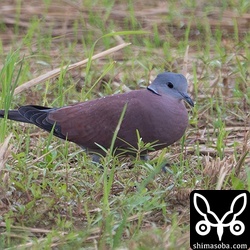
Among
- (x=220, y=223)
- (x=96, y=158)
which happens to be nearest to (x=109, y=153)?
(x=96, y=158)

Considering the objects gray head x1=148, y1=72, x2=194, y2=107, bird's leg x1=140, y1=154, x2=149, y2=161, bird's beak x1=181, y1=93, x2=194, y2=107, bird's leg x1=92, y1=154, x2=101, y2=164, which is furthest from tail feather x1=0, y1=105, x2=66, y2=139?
bird's beak x1=181, y1=93, x2=194, y2=107

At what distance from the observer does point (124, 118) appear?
4.89 metres

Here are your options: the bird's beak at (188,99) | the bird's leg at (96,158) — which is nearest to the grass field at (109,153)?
the bird's leg at (96,158)

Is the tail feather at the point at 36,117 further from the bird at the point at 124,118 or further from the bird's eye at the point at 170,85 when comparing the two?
the bird's eye at the point at 170,85

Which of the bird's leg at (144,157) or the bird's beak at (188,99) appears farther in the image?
the bird's beak at (188,99)

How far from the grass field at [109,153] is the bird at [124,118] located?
110 mm

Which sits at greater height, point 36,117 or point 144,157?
point 36,117

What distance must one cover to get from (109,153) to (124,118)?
0.48 metres

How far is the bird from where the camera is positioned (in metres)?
4.86

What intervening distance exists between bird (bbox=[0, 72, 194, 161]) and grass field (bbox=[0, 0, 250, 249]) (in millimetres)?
110

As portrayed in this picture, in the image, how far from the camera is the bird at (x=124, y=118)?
4859mm

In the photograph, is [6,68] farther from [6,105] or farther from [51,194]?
[51,194]

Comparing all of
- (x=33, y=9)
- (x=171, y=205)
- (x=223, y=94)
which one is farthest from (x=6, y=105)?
(x=33, y=9)

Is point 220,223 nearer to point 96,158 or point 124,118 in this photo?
point 124,118
